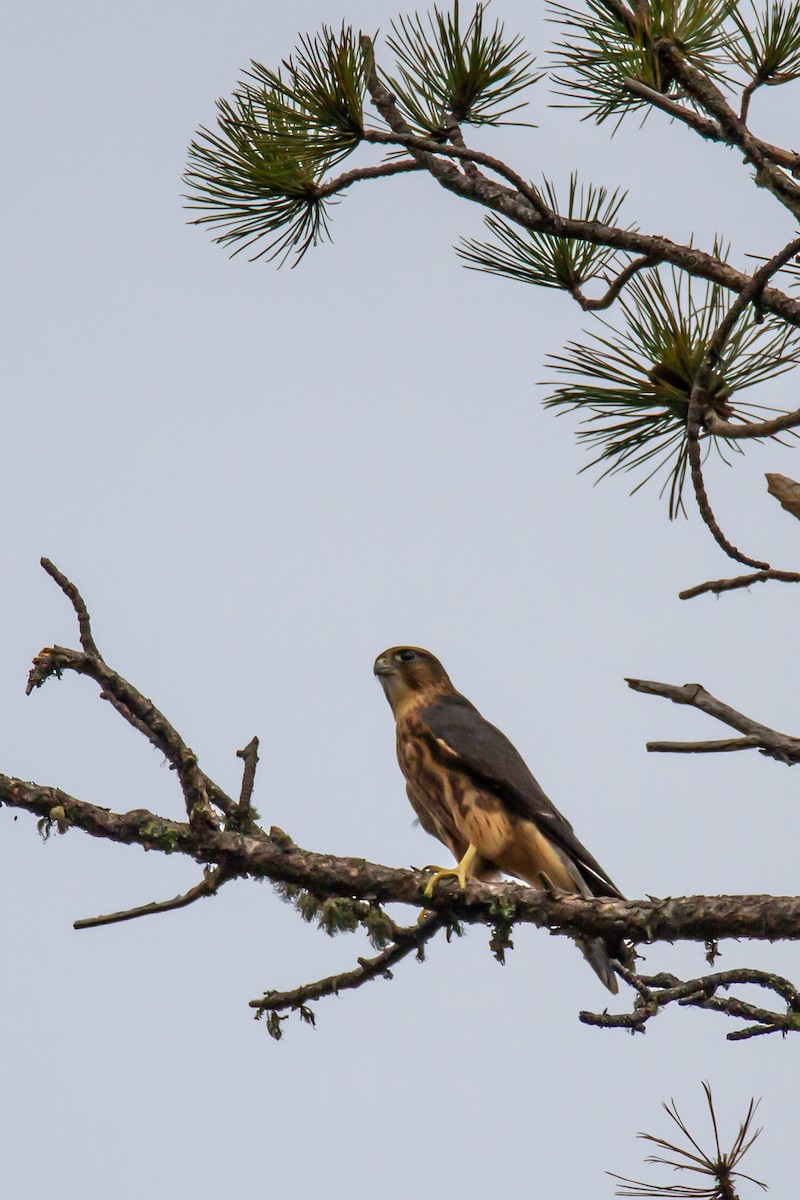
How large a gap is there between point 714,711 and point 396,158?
168 centimetres

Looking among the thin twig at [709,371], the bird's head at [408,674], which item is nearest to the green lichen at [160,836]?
the thin twig at [709,371]

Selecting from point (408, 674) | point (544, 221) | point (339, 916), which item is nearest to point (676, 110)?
point (544, 221)

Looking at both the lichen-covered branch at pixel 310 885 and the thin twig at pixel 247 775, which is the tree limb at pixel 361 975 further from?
the thin twig at pixel 247 775

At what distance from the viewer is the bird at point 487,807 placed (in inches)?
164

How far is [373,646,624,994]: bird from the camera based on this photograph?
4.16 metres

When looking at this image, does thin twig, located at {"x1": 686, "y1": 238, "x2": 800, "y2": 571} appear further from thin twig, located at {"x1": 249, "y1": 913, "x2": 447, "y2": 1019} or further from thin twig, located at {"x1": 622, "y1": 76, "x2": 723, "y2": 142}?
thin twig, located at {"x1": 249, "y1": 913, "x2": 447, "y2": 1019}

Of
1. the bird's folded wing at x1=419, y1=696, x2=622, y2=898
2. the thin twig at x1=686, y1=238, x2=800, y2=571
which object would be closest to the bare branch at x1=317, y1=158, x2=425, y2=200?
the thin twig at x1=686, y1=238, x2=800, y2=571

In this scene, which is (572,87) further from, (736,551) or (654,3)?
(736,551)

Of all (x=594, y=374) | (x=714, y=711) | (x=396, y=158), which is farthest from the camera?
(x=396, y=158)

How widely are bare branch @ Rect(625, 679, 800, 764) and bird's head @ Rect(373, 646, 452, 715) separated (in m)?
2.56

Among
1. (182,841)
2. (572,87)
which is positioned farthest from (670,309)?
(182,841)

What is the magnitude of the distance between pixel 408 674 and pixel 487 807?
108 centimetres

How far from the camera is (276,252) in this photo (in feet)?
12.0

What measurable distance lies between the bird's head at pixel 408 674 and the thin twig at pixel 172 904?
2.23 meters
